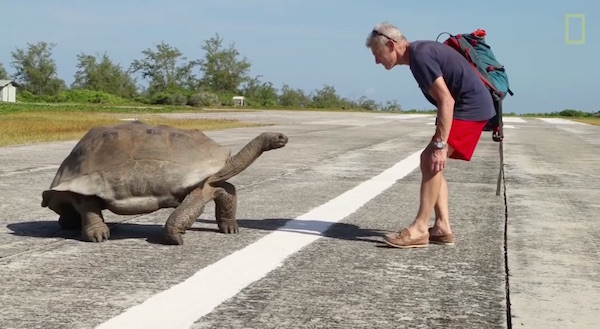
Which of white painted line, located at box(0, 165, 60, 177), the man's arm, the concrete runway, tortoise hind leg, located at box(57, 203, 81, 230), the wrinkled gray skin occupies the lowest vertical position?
the concrete runway

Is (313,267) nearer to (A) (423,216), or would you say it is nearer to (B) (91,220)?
(A) (423,216)

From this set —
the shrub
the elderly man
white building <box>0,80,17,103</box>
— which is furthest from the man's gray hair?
white building <box>0,80,17,103</box>

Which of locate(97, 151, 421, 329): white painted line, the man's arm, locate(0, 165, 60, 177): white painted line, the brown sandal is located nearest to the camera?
locate(97, 151, 421, 329): white painted line

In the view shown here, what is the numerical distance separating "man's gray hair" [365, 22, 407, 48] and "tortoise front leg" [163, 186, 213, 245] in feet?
5.44

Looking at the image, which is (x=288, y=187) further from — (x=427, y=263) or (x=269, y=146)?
(x=427, y=263)

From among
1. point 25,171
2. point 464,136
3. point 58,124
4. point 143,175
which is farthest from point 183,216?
point 58,124

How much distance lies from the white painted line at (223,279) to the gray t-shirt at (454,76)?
4.99 ft

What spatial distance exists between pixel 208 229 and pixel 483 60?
8.55 ft

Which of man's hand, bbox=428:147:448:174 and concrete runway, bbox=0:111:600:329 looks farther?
man's hand, bbox=428:147:448:174

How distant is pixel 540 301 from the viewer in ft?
16.5

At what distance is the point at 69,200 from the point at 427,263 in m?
2.69

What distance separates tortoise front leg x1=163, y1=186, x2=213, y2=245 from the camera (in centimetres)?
652

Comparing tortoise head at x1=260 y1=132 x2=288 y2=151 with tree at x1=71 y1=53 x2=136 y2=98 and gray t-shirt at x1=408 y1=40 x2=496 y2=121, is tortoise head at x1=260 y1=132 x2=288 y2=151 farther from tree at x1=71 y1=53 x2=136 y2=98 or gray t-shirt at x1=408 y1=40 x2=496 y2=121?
tree at x1=71 y1=53 x2=136 y2=98

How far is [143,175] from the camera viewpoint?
A: 6.58 metres
